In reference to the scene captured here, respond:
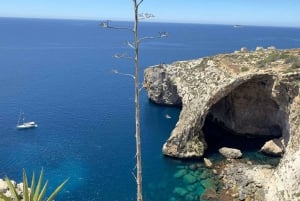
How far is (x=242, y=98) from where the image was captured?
208ft

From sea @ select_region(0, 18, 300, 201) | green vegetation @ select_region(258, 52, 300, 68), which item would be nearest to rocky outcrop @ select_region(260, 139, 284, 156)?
sea @ select_region(0, 18, 300, 201)

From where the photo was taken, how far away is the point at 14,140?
6275 centimetres

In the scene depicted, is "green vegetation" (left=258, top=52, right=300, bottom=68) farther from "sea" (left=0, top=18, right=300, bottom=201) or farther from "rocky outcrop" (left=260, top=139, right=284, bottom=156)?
"sea" (left=0, top=18, right=300, bottom=201)

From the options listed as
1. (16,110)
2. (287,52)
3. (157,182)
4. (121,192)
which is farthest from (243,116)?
(16,110)

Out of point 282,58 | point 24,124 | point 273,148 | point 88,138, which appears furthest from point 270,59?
point 24,124

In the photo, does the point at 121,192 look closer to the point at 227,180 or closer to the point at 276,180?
the point at 227,180

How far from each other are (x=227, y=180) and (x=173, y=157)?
9354mm

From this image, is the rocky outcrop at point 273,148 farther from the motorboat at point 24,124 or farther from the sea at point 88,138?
the motorboat at point 24,124

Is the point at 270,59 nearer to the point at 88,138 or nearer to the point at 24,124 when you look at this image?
the point at 88,138

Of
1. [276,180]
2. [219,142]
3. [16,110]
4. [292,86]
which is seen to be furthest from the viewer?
[16,110]

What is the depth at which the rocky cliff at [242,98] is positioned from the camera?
5250 centimetres

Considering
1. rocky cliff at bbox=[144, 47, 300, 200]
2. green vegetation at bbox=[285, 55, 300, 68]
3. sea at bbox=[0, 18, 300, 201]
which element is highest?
green vegetation at bbox=[285, 55, 300, 68]

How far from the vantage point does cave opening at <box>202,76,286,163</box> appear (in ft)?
194

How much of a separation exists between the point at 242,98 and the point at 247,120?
3.77 m
